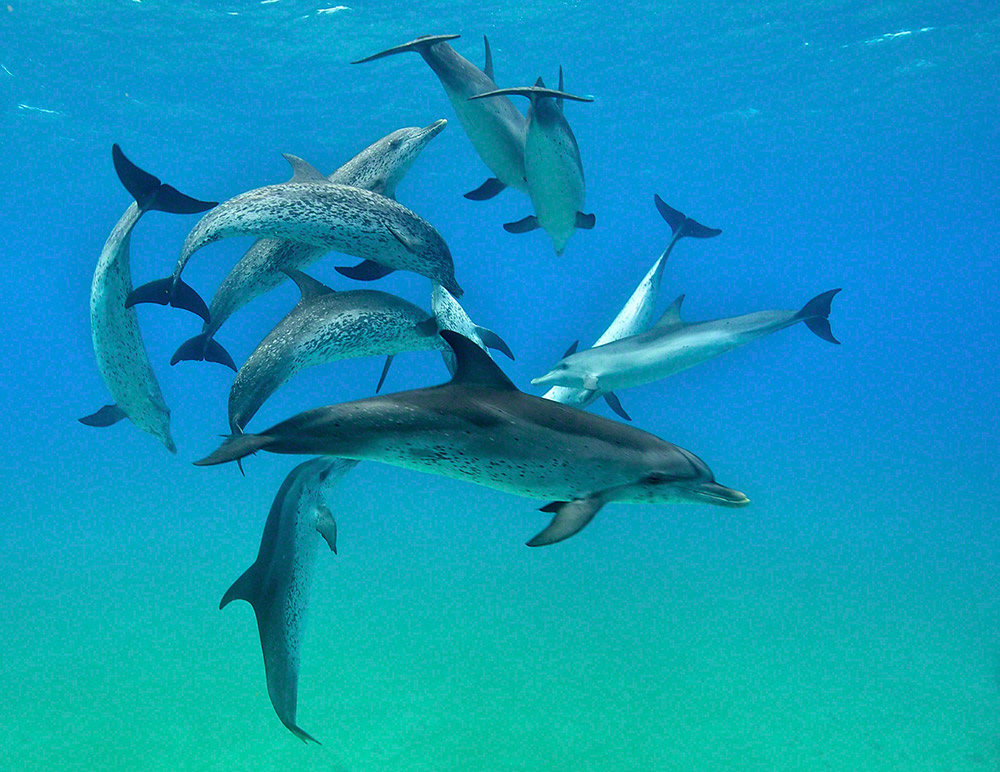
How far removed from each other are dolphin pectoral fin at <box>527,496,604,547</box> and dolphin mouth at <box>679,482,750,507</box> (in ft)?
1.52

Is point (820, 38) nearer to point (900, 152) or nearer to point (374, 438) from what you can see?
point (900, 152)

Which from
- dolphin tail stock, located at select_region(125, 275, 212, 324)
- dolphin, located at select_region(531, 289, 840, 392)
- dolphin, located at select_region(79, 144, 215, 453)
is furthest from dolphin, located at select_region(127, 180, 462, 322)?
dolphin, located at select_region(531, 289, 840, 392)

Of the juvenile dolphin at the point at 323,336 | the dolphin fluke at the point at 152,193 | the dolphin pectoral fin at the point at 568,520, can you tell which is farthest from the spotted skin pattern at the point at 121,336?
the dolphin pectoral fin at the point at 568,520

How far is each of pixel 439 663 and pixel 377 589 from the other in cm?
431

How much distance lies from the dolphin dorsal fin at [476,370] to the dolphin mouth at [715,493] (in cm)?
101

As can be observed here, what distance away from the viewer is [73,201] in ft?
138

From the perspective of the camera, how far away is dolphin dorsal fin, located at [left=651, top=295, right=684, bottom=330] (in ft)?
28.4

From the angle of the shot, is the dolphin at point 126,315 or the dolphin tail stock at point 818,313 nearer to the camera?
the dolphin at point 126,315

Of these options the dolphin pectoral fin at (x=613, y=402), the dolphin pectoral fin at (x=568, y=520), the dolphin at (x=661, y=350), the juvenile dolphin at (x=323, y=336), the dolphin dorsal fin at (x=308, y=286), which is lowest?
the dolphin pectoral fin at (x=613, y=402)

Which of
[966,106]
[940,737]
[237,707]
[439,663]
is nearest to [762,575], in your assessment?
[940,737]

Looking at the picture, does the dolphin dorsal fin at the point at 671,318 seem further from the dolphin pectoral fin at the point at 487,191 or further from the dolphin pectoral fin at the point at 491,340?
the dolphin pectoral fin at the point at 491,340

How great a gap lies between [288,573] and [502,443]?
1.58 metres

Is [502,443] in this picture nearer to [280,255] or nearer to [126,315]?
[280,255]

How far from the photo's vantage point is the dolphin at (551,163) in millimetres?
5254
